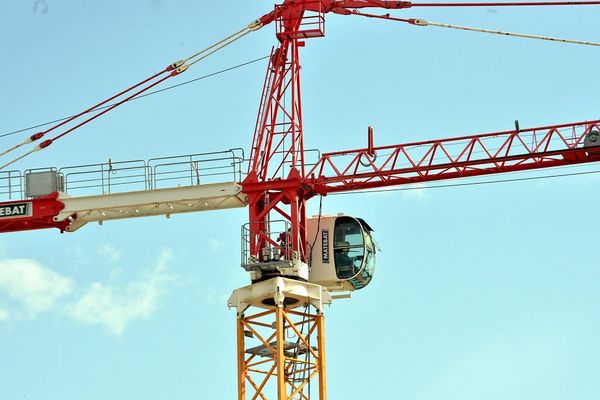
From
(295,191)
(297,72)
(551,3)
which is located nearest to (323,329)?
(295,191)

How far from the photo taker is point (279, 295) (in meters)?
68.0

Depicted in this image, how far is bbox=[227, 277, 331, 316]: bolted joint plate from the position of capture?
68.2 meters

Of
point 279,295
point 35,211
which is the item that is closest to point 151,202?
point 35,211

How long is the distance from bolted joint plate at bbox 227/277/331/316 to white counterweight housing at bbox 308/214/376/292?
3.10 ft

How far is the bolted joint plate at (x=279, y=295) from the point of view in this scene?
68.2 m

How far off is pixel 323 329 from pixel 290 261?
10.9 ft

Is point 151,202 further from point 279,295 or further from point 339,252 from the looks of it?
point 339,252

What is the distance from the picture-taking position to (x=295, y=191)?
70.1 meters

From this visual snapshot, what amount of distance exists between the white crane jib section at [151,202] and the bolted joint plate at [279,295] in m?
4.04

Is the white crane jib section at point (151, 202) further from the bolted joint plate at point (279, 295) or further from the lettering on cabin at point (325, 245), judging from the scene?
the bolted joint plate at point (279, 295)

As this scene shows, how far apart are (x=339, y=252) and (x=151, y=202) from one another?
27.2 feet

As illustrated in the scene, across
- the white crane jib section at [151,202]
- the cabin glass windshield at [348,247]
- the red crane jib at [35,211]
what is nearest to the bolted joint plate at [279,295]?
the cabin glass windshield at [348,247]

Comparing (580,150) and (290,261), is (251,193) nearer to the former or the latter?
(290,261)

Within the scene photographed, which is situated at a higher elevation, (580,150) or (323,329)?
(580,150)
